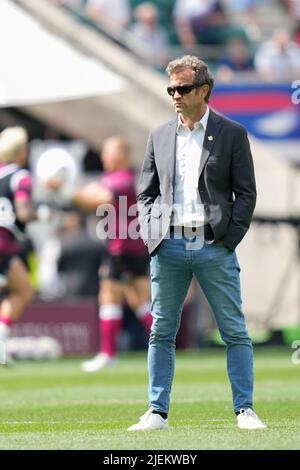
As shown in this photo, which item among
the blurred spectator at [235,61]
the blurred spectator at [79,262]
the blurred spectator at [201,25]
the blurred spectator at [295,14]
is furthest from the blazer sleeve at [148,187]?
the blurred spectator at [295,14]

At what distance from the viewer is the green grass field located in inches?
293

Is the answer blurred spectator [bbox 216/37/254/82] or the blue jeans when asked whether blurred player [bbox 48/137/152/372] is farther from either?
the blue jeans

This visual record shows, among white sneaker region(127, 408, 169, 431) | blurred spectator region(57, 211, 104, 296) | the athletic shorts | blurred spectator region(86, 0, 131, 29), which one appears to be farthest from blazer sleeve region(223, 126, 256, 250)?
blurred spectator region(86, 0, 131, 29)

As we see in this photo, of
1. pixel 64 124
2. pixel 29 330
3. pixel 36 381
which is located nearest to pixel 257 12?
pixel 64 124

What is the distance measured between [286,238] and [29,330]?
4726mm

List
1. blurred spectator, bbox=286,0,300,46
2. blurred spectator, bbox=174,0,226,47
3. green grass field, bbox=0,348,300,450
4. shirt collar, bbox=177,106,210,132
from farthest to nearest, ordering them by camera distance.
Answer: blurred spectator, bbox=286,0,300,46
blurred spectator, bbox=174,0,226,47
shirt collar, bbox=177,106,210,132
green grass field, bbox=0,348,300,450

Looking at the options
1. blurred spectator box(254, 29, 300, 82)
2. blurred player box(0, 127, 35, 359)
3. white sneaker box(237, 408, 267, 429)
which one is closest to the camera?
white sneaker box(237, 408, 267, 429)

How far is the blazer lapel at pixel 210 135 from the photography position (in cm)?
807

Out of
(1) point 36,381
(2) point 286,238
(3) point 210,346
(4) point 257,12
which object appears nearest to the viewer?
(1) point 36,381

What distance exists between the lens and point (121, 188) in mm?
15320

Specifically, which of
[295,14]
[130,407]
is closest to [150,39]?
[295,14]

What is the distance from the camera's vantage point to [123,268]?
15453mm
